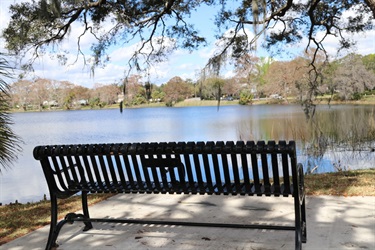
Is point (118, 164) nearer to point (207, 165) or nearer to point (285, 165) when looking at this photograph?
point (207, 165)

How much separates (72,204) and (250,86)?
8.39 meters

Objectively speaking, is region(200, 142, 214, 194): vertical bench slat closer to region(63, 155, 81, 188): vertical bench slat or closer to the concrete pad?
the concrete pad

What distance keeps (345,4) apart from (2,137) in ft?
20.5

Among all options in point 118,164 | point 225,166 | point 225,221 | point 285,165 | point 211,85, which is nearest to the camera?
point 285,165

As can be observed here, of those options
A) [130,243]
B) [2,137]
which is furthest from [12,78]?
[130,243]

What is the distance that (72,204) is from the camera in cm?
452

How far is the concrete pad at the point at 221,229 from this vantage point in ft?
9.43

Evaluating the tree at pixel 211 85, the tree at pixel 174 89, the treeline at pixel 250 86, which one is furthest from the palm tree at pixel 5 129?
the tree at pixel 174 89

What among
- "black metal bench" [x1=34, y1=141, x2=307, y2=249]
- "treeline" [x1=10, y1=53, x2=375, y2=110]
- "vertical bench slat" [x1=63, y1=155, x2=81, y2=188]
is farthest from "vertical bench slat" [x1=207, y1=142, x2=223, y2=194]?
"treeline" [x1=10, y1=53, x2=375, y2=110]

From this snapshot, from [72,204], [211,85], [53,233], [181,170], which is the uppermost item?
[211,85]

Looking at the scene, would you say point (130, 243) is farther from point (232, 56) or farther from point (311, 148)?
point (311, 148)

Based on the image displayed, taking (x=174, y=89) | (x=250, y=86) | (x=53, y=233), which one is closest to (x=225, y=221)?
(x=53, y=233)

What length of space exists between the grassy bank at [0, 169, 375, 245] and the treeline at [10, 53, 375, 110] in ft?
3.99

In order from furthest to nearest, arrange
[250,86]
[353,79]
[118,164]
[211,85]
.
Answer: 1. [353,79]
2. [250,86]
3. [211,85]
4. [118,164]
